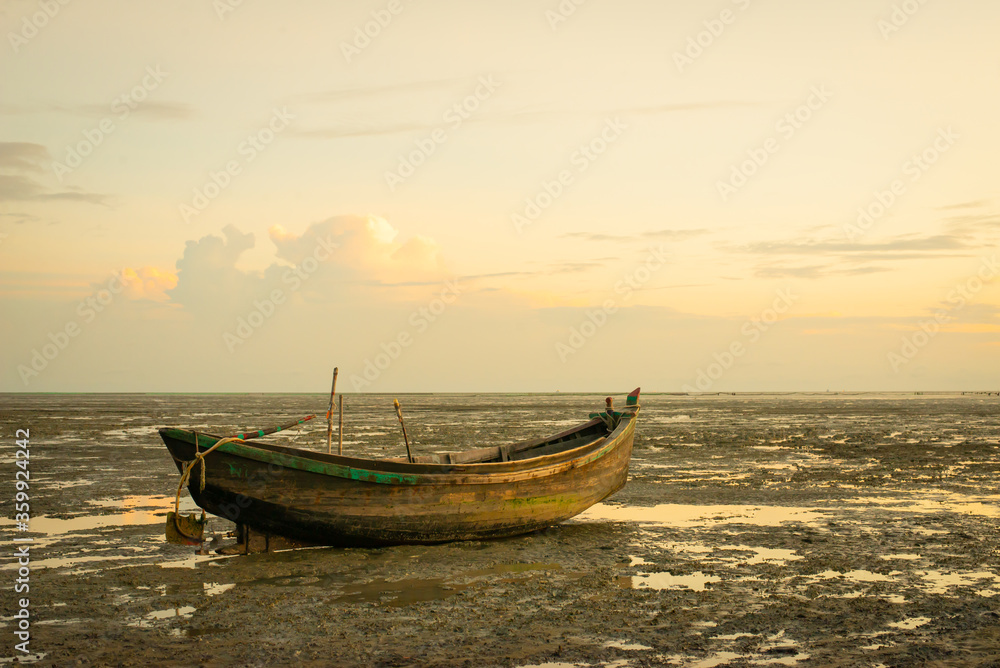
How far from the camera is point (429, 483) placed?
1059 cm

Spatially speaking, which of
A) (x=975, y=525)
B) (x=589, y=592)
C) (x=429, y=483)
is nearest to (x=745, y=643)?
(x=589, y=592)

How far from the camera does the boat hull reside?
32.2 feet

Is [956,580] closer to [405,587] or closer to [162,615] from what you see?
[405,587]

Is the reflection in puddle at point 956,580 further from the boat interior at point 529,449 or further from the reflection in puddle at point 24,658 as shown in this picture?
the reflection in puddle at point 24,658

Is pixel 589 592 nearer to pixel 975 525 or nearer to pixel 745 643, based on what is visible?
pixel 745 643

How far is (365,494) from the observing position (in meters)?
10.3

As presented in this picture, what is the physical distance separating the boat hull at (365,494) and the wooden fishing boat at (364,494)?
13 millimetres

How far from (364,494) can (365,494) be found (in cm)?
1

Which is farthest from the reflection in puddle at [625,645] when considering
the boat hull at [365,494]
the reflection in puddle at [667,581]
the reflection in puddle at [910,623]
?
the boat hull at [365,494]

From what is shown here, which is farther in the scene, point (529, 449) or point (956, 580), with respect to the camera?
point (529, 449)

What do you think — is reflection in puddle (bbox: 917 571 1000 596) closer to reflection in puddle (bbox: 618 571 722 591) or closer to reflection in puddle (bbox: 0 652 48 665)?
reflection in puddle (bbox: 618 571 722 591)

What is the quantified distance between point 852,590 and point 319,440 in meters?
22.9

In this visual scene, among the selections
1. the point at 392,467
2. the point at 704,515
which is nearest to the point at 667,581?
the point at 392,467

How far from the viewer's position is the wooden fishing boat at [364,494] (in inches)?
387
